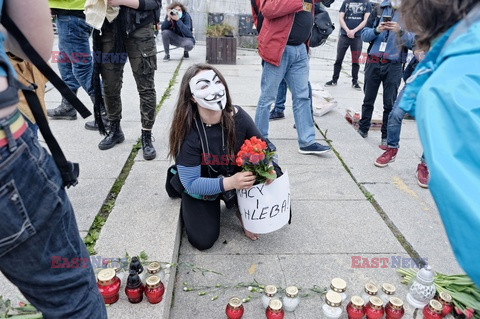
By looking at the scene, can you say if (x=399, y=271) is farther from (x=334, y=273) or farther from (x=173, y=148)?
(x=173, y=148)

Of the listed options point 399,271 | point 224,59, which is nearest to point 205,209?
point 399,271

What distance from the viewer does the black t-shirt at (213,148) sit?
8.19 feet

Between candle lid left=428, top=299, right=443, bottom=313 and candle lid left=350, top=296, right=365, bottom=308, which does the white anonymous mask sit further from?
candle lid left=428, top=299, right=443, bottom=313

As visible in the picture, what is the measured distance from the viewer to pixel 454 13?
2.97 feet

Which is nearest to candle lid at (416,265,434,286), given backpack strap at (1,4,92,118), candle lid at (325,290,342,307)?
candle lid at (325,290,342,307)

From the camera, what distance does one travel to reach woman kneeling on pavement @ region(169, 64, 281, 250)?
2.46 m

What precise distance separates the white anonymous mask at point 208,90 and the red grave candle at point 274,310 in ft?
4.16

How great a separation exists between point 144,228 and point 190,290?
1.86ft

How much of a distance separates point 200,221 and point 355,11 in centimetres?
590

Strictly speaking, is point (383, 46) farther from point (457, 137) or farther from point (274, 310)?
point (457, 137)

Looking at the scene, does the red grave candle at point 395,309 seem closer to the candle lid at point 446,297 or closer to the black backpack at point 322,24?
the candle lid at point 446,297

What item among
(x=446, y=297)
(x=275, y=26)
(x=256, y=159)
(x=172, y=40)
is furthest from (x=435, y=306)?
(x=172, y=40)
